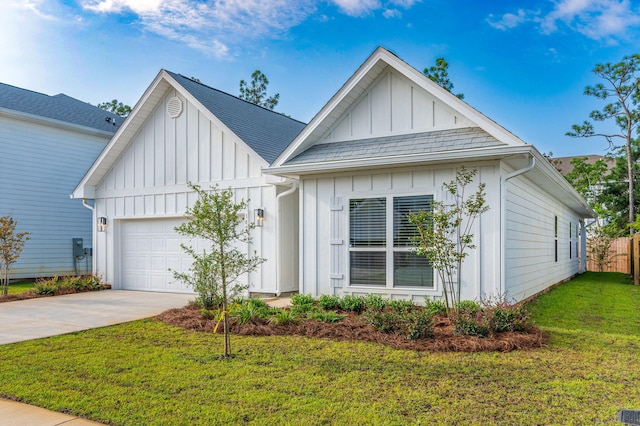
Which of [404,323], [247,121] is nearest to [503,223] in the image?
[404,323]

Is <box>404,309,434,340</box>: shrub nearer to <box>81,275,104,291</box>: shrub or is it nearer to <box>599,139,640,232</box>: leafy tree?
<box>81,275,104,291</box>: shrub

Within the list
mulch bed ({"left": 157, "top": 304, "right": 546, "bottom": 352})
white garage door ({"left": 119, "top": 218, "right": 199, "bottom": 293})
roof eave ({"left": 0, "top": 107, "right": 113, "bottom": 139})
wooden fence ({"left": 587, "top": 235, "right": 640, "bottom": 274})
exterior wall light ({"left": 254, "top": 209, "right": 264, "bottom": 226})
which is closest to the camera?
mulch bed ({"left": 157, "top": 304, "right": 546, "bottom": 352})

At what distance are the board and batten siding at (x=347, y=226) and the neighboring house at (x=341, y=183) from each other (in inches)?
0.9

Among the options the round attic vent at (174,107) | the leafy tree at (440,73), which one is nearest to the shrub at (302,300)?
the round attic vent at (174,107)

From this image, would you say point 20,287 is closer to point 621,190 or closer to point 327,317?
point 327,317

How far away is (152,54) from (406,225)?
12.1 metres

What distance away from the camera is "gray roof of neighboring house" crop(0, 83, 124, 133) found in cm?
1584

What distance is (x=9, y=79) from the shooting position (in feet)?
68.1

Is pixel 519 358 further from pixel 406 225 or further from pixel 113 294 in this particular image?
pixel 113 294

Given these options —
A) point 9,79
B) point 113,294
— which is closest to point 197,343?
point 113,294

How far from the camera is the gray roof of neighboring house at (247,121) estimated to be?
11406mm

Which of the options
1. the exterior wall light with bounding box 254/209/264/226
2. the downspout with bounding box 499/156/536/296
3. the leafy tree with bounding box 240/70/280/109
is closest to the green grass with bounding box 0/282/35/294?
the exterior wall light with bounding box 254/209/264/226

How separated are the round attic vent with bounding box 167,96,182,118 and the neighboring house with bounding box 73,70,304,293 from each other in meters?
0.02

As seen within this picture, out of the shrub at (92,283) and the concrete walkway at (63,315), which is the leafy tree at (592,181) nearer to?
the concrete walkway at (63,315)
